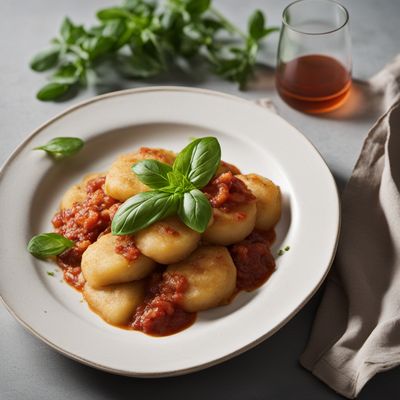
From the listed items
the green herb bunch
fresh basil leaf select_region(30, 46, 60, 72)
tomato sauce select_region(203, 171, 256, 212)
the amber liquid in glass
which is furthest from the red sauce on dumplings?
fresh basil leaf select_region(30, 46, 60, 72)

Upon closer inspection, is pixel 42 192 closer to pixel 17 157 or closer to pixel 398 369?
pixel 17 157

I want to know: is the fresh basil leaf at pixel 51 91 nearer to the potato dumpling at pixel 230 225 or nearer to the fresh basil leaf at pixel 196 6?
the fresh basil leaf at pixel 196 6

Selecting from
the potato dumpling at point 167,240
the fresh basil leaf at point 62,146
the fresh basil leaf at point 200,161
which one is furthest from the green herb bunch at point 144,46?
the potato dumpling at point 167,240

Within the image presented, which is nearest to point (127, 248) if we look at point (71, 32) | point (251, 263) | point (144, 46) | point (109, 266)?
point (109, 266)

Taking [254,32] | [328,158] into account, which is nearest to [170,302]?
[328,158]

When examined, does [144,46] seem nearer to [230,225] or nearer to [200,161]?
[200,161]

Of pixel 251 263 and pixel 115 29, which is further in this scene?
pixel 115 29
